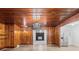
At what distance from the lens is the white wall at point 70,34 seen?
247 centimetres

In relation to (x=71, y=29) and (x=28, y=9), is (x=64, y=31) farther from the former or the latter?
(x=28, y=9)

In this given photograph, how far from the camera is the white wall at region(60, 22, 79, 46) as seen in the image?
2473mm

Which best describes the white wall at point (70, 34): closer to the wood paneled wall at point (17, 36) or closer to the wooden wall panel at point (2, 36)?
the wood paneled wall at point (17, 36)

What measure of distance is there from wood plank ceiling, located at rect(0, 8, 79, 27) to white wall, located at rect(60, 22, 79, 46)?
193mm

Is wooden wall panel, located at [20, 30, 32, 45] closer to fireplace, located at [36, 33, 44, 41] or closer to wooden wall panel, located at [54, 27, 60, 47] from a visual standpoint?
fireplace, located at [36, 33, 44, 41]

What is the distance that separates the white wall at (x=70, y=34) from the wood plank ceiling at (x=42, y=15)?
0.63 ft

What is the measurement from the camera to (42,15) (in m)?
2.52

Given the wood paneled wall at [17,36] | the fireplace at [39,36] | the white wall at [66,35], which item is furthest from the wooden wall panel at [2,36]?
the white wall at [66,35]

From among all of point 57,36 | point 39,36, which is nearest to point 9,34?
point 39,36
